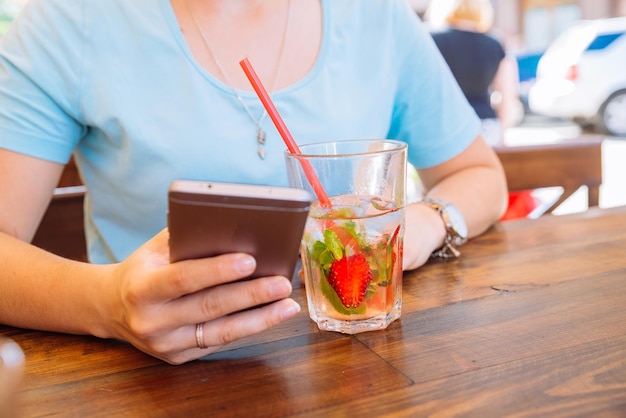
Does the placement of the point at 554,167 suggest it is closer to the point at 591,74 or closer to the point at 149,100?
the point at 149,100

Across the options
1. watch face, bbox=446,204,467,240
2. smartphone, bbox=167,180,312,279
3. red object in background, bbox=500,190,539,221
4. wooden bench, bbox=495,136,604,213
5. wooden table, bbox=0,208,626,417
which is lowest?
red object in background, bbox=500,190,539,221

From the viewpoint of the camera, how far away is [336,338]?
0.68m

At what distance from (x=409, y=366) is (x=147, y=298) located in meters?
0.23

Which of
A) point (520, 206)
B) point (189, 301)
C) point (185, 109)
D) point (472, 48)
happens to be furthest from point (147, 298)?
point (472, 48)

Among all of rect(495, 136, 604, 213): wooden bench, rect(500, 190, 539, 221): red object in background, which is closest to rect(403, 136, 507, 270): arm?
rect(495, 136, 604, 213): wooden bench

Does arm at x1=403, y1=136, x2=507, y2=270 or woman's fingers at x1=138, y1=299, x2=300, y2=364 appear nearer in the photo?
woman's fingers at x1=138, y1=299, x2=300, y2=364

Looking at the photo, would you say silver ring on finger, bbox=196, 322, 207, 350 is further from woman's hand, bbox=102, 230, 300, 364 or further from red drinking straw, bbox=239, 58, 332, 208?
red drinking straw, bbox=239, 58, 332, 208

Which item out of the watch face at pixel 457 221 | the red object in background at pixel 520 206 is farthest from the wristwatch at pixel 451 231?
the red object in background at pixel 520 206

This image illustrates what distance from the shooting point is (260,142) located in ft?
3.32

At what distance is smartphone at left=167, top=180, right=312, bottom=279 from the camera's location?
1.65 feet

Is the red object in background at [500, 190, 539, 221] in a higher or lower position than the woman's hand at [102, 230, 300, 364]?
lower

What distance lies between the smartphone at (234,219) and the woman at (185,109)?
0.23m

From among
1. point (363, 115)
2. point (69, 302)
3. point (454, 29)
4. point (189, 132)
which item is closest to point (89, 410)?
point (69, 302)

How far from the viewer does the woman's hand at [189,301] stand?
0.54 metres
